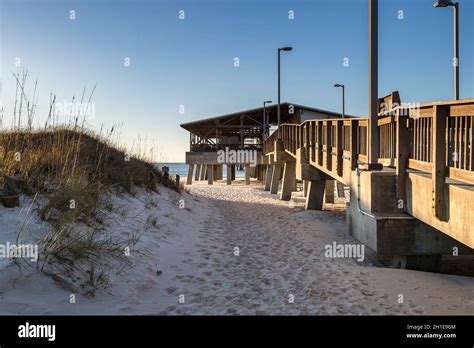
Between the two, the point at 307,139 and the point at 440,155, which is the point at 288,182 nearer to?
the point at 307,139

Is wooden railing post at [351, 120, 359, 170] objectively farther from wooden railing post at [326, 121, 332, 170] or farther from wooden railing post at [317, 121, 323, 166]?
wooden railing post at [317, 121, 323, 166]

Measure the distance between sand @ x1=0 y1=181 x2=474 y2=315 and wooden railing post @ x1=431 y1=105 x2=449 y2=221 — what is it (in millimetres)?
1363

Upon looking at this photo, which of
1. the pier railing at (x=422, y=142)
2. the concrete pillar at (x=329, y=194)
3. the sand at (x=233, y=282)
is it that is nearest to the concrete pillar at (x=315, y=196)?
the concrete pillar at (x=329, y=194)

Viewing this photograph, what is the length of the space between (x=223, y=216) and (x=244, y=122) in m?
26.5

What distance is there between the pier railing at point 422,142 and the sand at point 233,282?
63.3 inches

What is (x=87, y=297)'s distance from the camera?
13.8ft

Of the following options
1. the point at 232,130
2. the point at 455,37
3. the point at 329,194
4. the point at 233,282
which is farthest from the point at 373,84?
the point at 232,130

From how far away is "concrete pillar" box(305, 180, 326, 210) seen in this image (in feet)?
47.2

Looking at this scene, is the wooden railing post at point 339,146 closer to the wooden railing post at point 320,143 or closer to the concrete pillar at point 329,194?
the wooden railing post at point 320,143

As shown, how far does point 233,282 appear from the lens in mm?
5438

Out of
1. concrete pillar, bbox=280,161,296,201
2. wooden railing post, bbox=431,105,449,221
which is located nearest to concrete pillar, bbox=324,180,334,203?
concrete pillar, bbox=280,161,296,201

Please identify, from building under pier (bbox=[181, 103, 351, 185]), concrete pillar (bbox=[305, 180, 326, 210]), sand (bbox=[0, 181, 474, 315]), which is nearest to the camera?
sand (bbox=[0, 181, 474, 315])

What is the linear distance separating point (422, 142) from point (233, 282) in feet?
12.6
